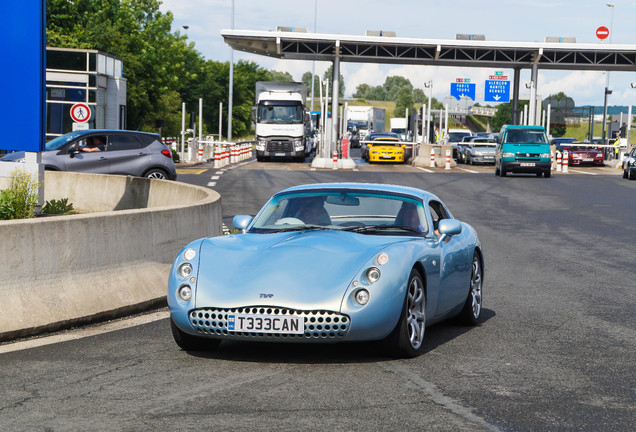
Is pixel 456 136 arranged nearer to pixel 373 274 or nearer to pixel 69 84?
pixel 69 84

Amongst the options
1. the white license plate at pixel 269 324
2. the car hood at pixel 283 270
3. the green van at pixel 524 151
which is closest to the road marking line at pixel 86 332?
the car hood at pixel 283 270

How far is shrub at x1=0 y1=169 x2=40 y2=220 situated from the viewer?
12.1m

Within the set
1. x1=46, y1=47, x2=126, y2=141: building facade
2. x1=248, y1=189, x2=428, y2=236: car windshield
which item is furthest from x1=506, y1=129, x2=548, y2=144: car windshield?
x1=248, y1=189, x2=428, y2=236: car windshield

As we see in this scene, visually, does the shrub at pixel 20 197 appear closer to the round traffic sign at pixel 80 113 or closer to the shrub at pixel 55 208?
the shrub at pixel 55 208

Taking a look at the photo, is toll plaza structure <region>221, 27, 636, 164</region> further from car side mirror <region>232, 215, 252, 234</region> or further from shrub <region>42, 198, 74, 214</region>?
car side mirror <region>232, 215, 252, 234</region>

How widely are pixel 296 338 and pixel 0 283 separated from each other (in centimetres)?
252

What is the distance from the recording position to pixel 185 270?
726 cm

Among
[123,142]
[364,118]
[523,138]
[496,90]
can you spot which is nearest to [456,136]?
[496,90]

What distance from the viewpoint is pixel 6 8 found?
493 inches

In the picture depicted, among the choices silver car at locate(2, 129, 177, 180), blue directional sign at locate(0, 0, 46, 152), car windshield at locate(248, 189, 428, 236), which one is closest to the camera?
car windshield at locate(248, 189, 428, 236)

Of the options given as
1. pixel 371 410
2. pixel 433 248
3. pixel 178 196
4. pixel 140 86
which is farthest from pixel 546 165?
pixel 140 86

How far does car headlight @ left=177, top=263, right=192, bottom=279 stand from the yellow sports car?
47.7 meters

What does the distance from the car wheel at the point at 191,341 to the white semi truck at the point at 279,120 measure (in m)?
46.4

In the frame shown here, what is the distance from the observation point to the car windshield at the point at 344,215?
26.3 feet
